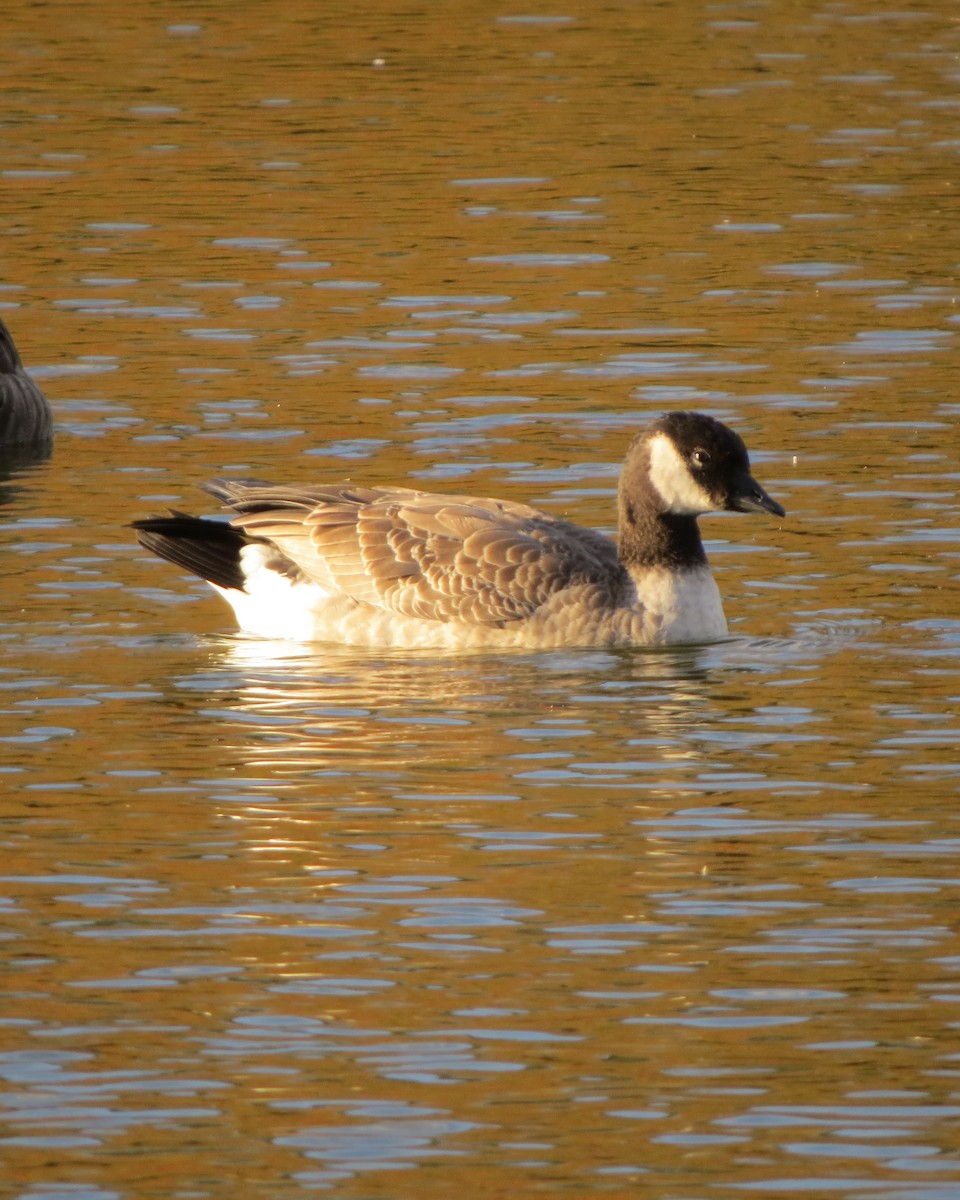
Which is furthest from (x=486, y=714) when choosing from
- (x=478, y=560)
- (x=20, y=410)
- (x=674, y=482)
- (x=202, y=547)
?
(x=20, y=410)

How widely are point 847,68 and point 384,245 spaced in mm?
8842

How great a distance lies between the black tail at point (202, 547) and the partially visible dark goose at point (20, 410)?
394 centimetres

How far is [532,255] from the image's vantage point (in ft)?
70.1

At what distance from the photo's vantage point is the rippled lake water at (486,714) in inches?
289

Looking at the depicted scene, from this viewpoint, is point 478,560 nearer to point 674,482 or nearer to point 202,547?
point 674,482

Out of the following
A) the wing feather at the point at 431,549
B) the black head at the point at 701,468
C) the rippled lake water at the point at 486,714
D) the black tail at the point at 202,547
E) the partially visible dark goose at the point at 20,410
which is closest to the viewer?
the rippled lake water at the point at 486,714

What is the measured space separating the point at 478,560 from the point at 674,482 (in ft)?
3.26

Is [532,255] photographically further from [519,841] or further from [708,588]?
[519,841]

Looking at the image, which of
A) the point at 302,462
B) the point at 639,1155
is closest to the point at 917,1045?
the point at 639,1155

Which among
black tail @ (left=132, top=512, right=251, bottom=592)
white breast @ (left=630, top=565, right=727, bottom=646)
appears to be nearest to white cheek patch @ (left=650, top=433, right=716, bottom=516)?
white breast @ (left=630, top=565, right=727, bottom=646)

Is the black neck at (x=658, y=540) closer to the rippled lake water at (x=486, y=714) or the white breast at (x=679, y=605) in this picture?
the white breast at (x=679, y=605)

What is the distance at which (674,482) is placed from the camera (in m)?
12.7

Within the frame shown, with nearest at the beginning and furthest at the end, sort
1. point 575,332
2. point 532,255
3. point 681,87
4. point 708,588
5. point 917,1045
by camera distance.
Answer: point 917,1045, point 708,588, point 575,332, point 532,255, point 681,87

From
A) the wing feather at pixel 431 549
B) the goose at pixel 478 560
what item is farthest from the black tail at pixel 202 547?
the wing feather at pixel 431 549
